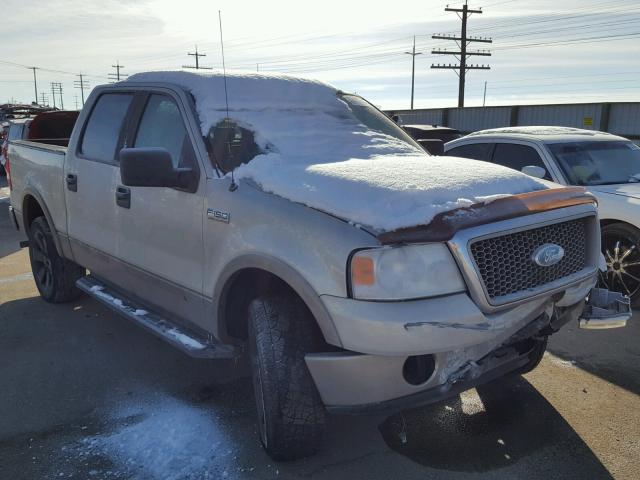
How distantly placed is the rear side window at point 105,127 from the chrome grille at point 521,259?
2.81 metres

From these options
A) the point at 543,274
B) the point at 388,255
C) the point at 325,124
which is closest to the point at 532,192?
the point at 543,274

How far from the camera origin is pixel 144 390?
12.6 feet

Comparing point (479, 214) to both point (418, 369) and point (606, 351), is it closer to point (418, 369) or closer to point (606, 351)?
point (418, 369)

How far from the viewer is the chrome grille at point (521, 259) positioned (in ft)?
8.32

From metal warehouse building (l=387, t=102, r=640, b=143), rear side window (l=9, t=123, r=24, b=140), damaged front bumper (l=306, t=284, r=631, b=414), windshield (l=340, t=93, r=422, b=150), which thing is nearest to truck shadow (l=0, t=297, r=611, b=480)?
damaged front bumper (l=306, t=284, r=631, b=414)

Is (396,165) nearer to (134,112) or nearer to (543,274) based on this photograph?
(543,274)

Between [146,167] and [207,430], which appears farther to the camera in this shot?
[207,430]

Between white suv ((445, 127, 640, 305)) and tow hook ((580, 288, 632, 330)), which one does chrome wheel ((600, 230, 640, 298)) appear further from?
tow hook ((580, 288, 632, 330))

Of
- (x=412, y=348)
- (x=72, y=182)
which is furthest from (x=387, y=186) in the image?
(x=72, y=182)

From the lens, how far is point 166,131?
12.2 ft

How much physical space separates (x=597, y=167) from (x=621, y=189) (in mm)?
487

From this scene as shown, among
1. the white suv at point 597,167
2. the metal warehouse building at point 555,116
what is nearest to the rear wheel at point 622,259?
the white suv at point 597,167

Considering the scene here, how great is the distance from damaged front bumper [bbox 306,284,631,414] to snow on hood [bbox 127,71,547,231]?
37 cm

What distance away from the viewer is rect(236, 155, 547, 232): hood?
2486mm
